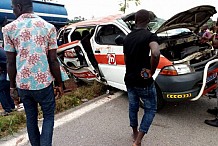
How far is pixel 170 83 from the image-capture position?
3582mm

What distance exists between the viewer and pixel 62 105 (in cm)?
453

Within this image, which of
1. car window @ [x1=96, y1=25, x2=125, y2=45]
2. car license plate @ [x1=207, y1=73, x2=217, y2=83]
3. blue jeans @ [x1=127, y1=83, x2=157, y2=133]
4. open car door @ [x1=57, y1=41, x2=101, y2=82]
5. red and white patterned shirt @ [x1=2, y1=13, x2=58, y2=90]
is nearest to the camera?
red and white patterned shirt @ [x1=2, y1=13, x2=58, y2=90]

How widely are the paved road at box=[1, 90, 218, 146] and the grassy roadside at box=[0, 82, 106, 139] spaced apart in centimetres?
28

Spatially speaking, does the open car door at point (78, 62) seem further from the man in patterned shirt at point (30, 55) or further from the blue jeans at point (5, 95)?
the man in patterned shirt at point (30, 55)

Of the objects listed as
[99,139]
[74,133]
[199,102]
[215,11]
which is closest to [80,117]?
[74,133]

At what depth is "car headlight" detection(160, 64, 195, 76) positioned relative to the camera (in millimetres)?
3594

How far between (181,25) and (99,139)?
271cm

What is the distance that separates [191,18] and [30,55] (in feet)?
11.1

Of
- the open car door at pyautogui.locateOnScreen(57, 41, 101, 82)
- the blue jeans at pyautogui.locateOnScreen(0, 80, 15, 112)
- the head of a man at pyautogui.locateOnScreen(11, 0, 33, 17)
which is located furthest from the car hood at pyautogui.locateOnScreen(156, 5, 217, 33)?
the blue jeans at pyautogui.locateOnScreen(0, 80, 15, 112)

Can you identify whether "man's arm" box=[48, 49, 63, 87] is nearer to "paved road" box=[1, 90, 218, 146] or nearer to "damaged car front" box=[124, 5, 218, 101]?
"paved road" box=[1, 90, 218, 146]

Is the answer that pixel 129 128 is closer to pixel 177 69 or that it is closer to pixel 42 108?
pixel 177 69

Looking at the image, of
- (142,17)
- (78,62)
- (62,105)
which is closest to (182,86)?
(142,17)

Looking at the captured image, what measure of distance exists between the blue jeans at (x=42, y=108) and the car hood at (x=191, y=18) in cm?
239

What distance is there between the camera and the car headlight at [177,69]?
3.59 m
